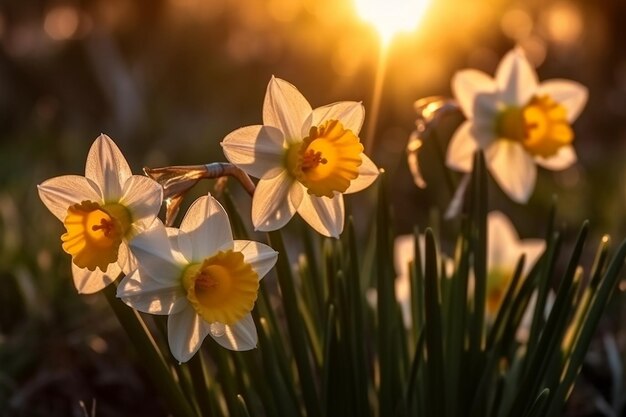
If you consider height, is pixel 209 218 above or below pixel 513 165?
above

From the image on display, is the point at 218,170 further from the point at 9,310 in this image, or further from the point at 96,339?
the point at 9,310

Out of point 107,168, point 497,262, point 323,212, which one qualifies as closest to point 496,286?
point 497,262

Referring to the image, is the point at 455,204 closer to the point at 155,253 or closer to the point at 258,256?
the point at 258,256

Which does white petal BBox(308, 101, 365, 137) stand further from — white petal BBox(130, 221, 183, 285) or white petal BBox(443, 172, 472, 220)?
white petal BBox(443, 172, 472, 220)

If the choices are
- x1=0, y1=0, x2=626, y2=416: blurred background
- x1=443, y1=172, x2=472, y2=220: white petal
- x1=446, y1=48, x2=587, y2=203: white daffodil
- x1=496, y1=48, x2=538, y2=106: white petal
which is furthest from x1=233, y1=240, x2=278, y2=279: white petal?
x1=0, y1=0, x2=626, y2=416: blurred background

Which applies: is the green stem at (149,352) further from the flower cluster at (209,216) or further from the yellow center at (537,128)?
the yellow center at (537,128)

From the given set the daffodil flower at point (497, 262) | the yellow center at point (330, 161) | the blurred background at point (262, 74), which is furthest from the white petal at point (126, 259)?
the blurred background at point (262, 74)
